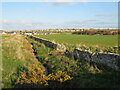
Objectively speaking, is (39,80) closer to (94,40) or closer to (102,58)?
(102,58)

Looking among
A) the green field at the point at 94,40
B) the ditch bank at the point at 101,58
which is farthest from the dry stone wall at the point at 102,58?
the green field at the point at 94,40

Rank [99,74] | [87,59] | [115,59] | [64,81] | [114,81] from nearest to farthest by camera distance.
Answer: [114,81], [64,81], [99,74], [115,59], [87,59]

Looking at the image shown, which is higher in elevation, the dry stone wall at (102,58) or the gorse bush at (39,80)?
the dry stone wall at (102,58)

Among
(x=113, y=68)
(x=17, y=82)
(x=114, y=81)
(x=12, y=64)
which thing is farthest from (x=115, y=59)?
(x=12, y=64)

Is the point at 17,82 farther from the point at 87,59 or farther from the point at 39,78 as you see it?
the point at 87,59

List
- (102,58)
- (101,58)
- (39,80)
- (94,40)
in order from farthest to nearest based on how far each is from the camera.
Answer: (94,40) → (101,58) → (102,58) → (39,80)

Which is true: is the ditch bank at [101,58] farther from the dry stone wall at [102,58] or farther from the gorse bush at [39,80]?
the gorse bush at [39,80]

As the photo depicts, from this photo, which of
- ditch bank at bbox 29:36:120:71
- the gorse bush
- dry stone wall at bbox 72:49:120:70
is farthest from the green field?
the gorse bush

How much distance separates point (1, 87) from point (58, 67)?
4.23m

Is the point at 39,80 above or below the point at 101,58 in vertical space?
below

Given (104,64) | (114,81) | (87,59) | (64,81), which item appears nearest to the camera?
(114,81)

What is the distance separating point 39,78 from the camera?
10.7m

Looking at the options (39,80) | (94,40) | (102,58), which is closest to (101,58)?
(102,58)

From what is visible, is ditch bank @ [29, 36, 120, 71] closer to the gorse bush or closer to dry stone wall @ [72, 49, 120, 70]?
dry stone wall @ [72, 49, 120, 70]
